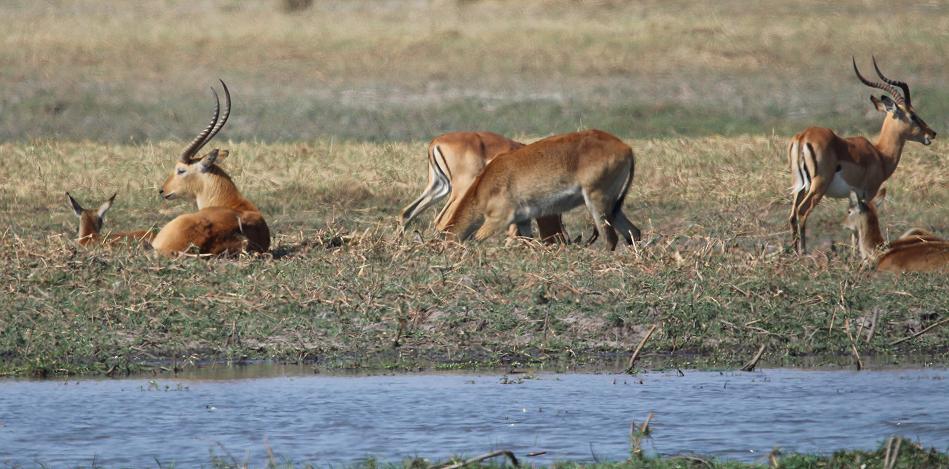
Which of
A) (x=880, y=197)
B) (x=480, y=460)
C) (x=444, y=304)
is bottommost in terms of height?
(x=880, y=197)

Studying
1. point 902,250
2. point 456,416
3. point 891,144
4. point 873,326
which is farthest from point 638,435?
point 891,144

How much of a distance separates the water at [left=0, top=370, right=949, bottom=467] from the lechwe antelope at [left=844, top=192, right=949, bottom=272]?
1.67 m

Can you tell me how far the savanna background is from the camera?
7.52 metres

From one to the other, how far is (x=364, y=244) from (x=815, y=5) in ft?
54.3

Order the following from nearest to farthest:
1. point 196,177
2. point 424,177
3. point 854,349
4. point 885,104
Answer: point 854,349
point 196,177
point 885,104
point 424,177

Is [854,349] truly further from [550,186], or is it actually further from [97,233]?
[97,233]

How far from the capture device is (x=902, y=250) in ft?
28.3

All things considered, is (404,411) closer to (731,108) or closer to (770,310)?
(770,310)

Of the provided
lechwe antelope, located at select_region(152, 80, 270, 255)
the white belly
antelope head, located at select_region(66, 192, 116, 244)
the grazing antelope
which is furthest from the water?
the white belly

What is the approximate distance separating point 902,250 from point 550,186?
216 centimetres

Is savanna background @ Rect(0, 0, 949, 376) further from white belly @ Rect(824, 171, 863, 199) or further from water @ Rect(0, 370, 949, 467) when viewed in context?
water @ Rect(0, 370, 949, 467)

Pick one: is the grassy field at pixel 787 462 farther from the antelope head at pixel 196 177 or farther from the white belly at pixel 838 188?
the white belly at pixel 838 188

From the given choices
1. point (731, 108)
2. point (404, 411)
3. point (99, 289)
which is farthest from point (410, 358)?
point (731, 108)

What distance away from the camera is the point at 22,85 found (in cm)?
1878
